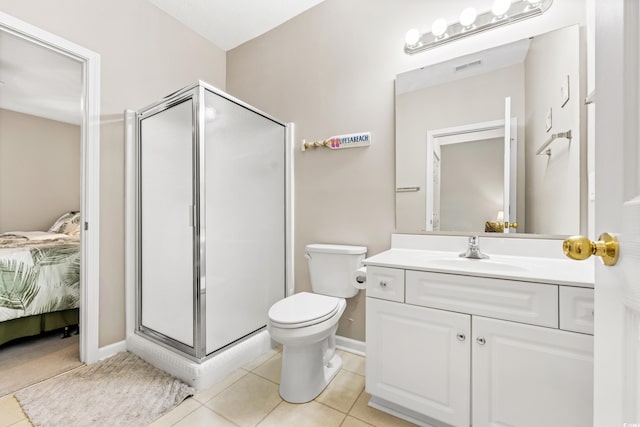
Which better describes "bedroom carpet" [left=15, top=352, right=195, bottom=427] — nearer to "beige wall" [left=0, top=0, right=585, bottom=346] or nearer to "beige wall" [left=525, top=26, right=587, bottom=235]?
"beige wall" [left=0, top=0, right=585, bottom=346]

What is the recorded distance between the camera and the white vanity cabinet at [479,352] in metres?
0.96

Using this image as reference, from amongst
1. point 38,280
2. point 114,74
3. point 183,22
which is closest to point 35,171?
point 38,280

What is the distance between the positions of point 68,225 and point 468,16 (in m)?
4.49

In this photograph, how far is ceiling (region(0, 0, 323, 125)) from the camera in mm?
2066

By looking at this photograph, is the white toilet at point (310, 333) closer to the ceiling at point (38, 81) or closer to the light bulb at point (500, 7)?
the light bulb at point (500, 7)

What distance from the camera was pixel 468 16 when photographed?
4.94 ft

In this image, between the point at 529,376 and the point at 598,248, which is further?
the point at 529,376

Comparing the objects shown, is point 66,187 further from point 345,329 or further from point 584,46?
point 584,46

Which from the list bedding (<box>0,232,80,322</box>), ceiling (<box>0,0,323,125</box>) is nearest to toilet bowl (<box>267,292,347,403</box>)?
bedding (<box>0,232,80,322</box>)

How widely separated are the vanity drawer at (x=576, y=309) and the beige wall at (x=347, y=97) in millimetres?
953

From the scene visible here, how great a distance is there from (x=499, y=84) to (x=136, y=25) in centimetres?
244

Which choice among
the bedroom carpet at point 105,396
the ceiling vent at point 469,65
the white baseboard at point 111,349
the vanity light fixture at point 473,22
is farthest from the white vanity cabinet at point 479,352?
the white baseboard at point 111,349

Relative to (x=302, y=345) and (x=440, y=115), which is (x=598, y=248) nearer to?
(x=302, y=345)

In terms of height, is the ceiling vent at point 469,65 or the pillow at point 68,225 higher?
the ceiling vent at point 469,65
